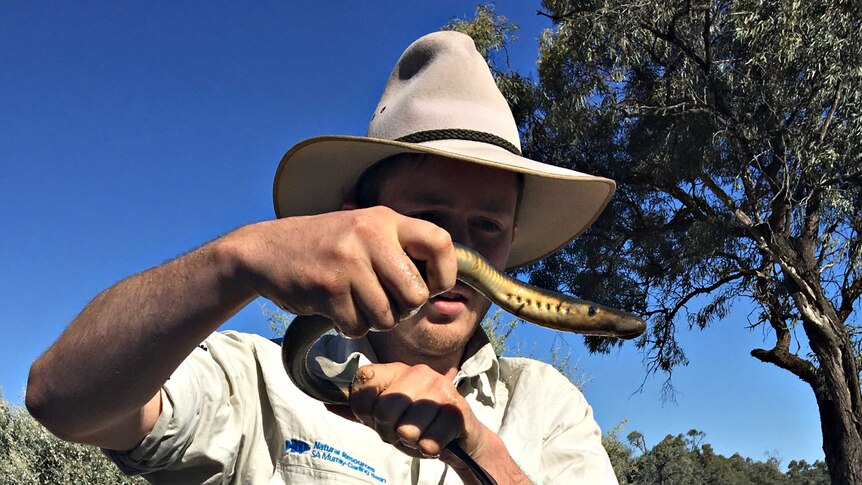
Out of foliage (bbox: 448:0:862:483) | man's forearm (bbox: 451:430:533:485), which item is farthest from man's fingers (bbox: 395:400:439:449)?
foliage (bbox: 448:0:862:483)

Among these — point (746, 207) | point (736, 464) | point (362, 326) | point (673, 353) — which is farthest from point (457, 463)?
point (736, 464)

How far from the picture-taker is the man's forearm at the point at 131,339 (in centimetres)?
146

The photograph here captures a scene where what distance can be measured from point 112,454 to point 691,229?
15.1 m

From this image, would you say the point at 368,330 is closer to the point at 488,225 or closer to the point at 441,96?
the point at 488,225

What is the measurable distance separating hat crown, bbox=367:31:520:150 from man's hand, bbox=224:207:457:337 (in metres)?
1.35

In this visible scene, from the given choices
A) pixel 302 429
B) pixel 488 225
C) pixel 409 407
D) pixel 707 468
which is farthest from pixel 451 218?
pixel 707 468

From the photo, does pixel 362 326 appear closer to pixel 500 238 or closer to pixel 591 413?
pixel 500 238

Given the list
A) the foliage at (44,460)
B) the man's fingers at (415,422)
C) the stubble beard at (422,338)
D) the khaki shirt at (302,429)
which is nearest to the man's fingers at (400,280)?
the man's fingers at (415,422)

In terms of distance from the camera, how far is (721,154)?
1481 cm

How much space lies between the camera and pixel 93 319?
1.57 meters

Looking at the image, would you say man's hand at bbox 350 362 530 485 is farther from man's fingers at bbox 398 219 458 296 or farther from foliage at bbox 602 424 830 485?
foliage at bbox 602 424 830 485

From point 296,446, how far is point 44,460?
8.90 meters

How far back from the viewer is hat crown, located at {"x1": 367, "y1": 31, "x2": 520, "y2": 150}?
2.76 metres

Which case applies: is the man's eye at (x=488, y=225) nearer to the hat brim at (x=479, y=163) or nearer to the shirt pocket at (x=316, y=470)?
→ the hat brim at (x=479, y=163)
